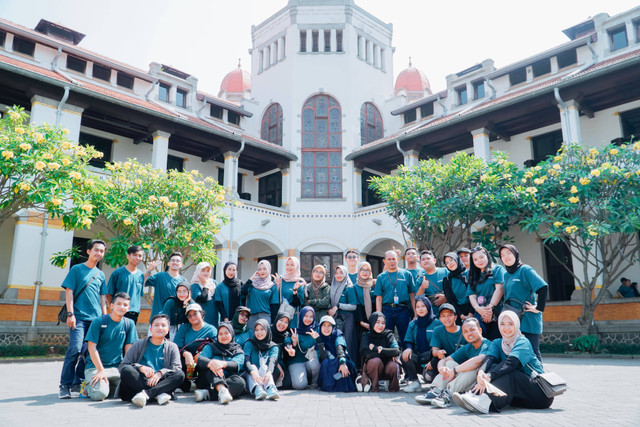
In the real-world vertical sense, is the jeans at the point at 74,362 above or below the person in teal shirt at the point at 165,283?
below

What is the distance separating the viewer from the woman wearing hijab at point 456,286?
701 centimetres

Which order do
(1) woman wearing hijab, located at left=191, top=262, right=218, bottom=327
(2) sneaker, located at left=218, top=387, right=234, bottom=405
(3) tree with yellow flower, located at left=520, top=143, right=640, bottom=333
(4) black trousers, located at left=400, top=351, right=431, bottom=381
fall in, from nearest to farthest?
1. (2) sneaker, located at left=218, top=387, right=234, bottom=405
2. (4) black trousers, located at left=400, top=351, right=431, bottom=381
3. (1) woman wearing hijab, located at left=191, top=262, right=218, bottom=327
4. (3) tree with yellow flower, located at left=520, top=143, right=640, bottom=333

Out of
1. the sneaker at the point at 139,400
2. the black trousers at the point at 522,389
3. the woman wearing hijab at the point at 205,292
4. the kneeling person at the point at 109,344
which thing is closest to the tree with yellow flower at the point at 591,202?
the black trousers at the point at 522,389

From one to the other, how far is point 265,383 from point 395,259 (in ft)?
8.90

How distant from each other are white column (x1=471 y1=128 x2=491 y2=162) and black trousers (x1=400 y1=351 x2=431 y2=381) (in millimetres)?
11930

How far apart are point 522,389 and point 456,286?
7.09 feet

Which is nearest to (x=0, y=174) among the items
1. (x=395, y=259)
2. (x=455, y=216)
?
(x=395, y=259)

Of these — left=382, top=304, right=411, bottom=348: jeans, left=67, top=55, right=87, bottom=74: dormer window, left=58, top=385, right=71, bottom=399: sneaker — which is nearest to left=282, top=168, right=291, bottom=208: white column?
left=67, top=55, right=87, bottom=74: dormer window

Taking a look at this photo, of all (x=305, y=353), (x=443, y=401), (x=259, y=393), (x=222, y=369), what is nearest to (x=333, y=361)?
(x=305, y=353)

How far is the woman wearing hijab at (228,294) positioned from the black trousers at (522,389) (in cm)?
400

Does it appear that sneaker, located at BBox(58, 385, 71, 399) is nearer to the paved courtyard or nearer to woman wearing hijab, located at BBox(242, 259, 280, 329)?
the paved courtyard

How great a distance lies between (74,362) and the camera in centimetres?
602

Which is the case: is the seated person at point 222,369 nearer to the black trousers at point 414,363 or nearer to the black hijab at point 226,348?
the black hijab at point 226,348

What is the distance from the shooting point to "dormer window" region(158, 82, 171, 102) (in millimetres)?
20438
